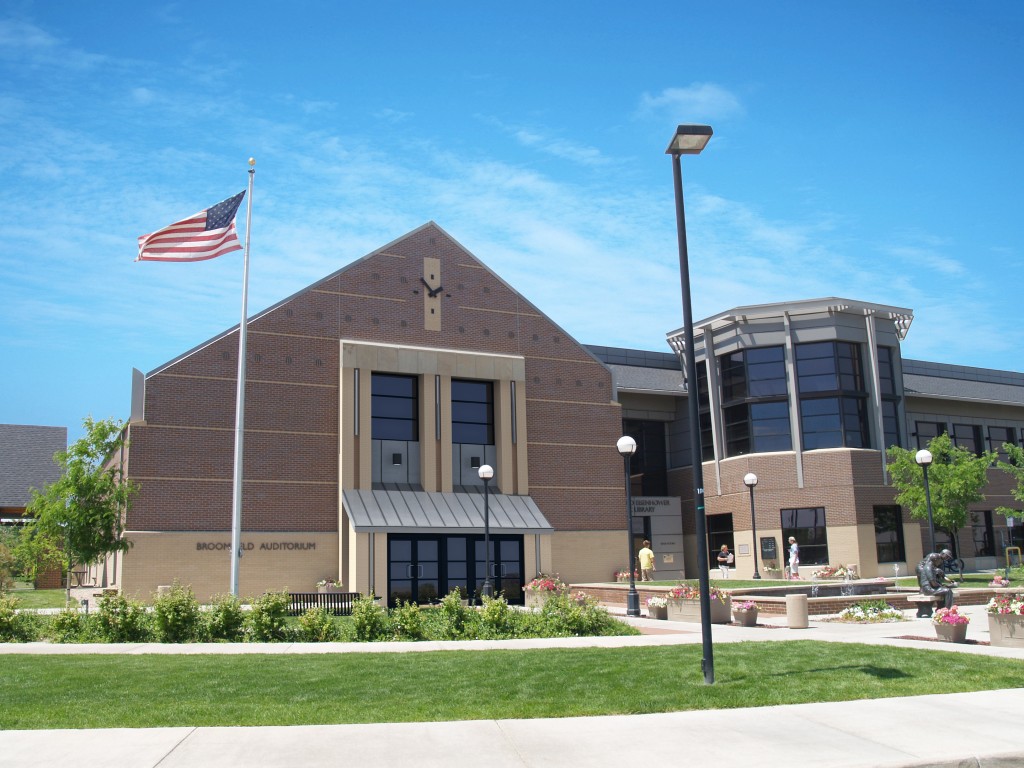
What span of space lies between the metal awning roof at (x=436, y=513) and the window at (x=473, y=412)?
2.42 metres

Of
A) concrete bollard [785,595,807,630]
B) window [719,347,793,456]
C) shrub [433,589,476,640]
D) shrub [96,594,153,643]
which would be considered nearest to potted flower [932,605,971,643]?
concrete bollard [785,595,807,630]

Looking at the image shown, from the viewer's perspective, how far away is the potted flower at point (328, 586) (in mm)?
31234

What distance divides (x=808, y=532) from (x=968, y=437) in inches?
597

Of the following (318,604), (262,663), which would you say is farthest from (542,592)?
(262,663)

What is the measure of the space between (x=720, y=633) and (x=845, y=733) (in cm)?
924

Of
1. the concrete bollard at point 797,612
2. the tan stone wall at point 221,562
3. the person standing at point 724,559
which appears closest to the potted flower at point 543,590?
the concrete bollard at point 797,612

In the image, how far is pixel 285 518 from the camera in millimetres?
31766

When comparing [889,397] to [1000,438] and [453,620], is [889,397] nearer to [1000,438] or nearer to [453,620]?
[1000,438]

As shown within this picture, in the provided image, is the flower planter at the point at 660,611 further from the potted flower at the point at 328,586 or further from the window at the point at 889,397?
the window at the point at 889,397

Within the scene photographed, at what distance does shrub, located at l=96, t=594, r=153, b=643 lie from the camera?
1808 cm

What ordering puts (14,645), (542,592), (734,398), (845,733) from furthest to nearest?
(734,398), (542,592), (14,645), (845,733)

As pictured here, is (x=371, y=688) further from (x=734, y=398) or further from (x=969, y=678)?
(x=734, y=398)

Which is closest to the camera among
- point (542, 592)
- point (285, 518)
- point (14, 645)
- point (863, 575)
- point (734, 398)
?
point (14, 645)

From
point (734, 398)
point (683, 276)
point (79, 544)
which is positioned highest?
point (734, 398)
